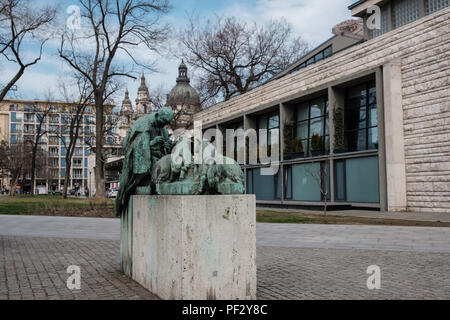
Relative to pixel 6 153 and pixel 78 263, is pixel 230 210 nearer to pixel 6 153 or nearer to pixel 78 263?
pixel 78 263

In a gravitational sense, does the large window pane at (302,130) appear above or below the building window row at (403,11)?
below

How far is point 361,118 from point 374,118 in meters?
1.17

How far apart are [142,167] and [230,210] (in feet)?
6.25

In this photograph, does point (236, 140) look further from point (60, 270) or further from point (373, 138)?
point (60, 270)

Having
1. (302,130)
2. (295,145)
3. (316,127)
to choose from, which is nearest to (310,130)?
(316,127)

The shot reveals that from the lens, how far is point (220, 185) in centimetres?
477

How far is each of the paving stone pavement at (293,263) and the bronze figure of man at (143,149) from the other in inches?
52.5

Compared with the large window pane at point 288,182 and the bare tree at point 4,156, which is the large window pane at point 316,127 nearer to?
the large window pane at point 288,182

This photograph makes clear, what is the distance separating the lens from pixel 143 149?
595cm

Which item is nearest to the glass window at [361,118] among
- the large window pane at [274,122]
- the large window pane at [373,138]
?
the large window pane at [373,138]

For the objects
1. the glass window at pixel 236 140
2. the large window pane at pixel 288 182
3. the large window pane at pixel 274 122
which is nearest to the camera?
the large window pane at pixel 288 182

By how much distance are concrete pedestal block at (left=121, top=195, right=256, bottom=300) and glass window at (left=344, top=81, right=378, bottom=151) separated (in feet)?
59.9

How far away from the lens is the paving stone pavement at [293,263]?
16.8ft
